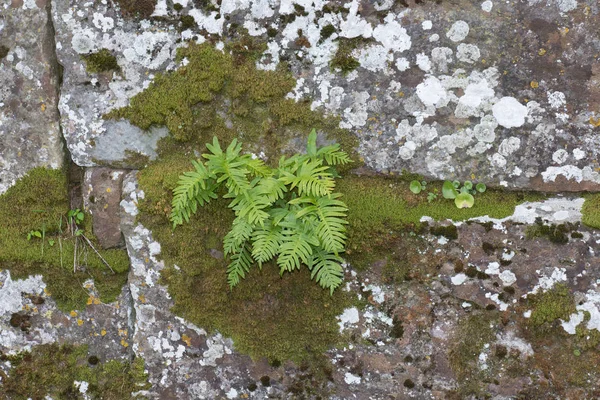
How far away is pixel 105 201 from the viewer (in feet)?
17.8

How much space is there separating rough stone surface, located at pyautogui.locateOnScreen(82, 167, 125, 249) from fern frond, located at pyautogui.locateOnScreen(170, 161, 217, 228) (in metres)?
0.65

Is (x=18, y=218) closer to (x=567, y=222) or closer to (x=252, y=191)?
(x=252, y=191)

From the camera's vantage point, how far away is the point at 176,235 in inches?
208

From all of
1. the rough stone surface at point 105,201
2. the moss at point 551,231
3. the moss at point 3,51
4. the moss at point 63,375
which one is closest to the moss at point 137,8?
the moss at point 3,51

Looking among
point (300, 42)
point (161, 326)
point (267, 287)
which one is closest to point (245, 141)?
point (300, 42)

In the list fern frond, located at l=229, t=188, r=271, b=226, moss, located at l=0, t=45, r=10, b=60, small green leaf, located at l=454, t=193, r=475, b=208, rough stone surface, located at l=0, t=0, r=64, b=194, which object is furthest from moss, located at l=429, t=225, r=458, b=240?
moss, located at l=0, t=45, r=10, b=60

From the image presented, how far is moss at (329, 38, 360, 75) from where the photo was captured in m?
4.96

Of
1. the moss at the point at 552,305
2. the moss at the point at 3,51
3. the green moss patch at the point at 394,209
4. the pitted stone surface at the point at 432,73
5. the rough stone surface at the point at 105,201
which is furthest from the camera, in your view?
the rough stone surface at the point at 105,201

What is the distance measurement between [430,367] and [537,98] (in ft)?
8.66

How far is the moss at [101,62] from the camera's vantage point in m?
5.12

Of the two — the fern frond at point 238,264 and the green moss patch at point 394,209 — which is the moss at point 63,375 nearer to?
the fern frond at point 238,264

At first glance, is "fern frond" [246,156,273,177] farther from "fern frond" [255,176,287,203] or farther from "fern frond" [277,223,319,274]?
"fern frond" [277,223,319,274]

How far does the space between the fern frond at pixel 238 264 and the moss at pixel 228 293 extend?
4.3 inches

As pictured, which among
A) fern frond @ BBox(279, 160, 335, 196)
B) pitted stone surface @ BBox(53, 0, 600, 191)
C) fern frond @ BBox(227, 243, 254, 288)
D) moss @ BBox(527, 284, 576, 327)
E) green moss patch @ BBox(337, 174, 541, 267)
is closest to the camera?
fern frond @ BBox(279, 160, 335, 196)
